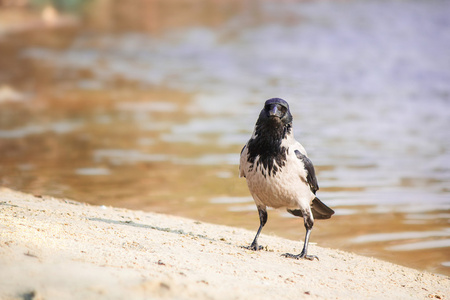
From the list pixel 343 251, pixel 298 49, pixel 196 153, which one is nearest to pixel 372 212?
pixel 343 251

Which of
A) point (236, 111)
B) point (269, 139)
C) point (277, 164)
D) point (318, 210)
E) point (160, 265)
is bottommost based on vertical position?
point (160, 265)

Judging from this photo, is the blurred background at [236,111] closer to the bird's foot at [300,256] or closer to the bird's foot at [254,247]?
the bird's foot at [254,247]

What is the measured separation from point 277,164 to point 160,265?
1373mm

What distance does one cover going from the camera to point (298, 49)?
25984 millimetres

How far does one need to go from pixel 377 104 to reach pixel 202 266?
12.2 m

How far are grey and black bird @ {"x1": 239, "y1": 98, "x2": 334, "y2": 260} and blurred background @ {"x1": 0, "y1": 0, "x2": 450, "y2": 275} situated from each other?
989mm

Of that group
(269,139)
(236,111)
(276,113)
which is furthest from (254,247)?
(236,111)

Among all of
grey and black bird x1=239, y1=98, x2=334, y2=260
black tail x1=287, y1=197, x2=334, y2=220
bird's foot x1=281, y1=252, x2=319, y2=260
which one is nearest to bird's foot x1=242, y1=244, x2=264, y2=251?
grey and black bird x1=239, y1=98, x2=334, y2=260

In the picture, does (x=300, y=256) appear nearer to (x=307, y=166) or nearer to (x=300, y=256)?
(x=300, y=256)

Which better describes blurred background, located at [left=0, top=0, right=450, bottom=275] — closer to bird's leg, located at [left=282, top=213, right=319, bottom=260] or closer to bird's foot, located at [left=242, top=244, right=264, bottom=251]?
bird's foot, located at [left=242, top=244, right=264, bottom=251]

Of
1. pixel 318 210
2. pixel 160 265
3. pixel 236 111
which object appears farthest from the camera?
pixel 236 111

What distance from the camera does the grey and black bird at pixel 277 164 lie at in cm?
538

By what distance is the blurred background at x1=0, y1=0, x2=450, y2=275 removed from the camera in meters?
7.95

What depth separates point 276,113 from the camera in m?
5.29
